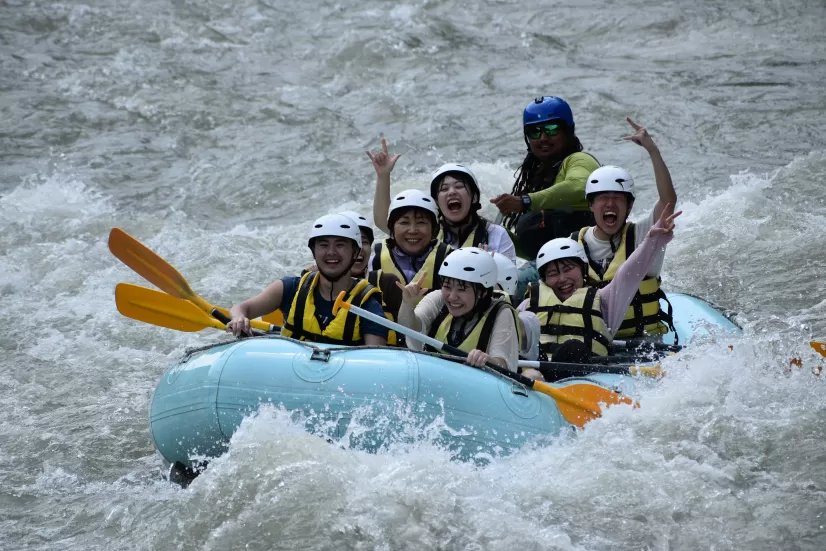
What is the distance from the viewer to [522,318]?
5.41m

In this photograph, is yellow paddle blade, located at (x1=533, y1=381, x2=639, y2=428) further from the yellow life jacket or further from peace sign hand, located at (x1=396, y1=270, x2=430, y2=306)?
peace sign hand, located at (x1=396, y1=270, x2=430, y2=306)

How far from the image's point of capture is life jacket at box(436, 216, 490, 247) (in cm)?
606

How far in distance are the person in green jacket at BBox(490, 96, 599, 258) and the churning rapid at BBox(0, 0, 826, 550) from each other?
1396 mm

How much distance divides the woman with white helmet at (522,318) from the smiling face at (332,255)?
2.46 ft

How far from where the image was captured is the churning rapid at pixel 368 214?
14.9ft

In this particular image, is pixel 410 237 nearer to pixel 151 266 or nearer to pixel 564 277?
pixel 564 277

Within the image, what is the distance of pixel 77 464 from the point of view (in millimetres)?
5734

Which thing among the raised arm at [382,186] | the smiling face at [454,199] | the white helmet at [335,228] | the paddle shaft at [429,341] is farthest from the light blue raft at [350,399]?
the raised arm at [382,186]

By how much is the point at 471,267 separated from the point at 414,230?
816 millimetres

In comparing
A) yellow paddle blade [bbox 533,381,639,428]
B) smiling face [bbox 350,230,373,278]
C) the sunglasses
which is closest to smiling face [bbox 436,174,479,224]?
smiling face [bbox 350,230,373,278]

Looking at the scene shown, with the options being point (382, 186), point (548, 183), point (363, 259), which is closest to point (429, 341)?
point (363, 259)

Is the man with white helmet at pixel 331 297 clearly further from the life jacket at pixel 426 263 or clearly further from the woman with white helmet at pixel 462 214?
the woman with white helmet at pixel 462 214

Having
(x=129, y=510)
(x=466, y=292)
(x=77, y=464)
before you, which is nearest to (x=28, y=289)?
(x=77, y=464)

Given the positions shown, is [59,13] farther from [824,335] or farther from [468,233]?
[824,335]
